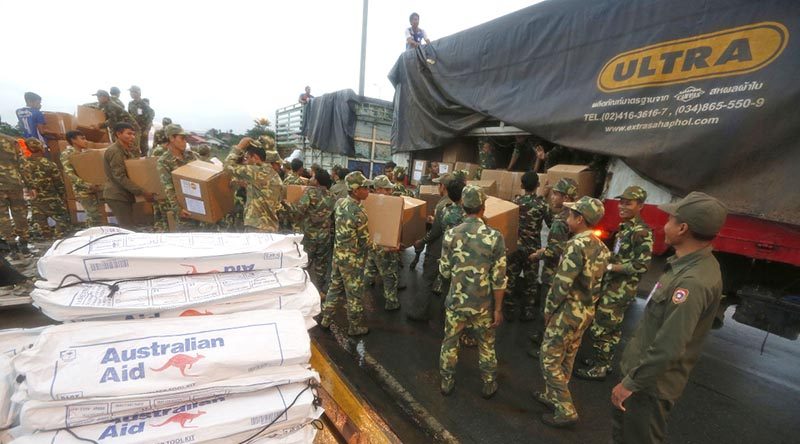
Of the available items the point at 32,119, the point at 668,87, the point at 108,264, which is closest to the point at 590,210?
the point at 668,87

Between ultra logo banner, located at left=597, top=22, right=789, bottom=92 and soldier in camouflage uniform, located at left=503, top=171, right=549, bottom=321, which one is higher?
ultra logo banner, located at left=597, top=22, right=789, bottom=92

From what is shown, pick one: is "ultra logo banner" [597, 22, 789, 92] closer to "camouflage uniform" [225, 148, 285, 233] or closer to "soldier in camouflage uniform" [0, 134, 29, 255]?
"camouflage uniform" [225, 148, 285, 233]

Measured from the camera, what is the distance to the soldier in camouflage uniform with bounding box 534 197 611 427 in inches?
84.6

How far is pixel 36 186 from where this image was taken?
17.0 feet

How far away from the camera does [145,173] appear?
3.95 m

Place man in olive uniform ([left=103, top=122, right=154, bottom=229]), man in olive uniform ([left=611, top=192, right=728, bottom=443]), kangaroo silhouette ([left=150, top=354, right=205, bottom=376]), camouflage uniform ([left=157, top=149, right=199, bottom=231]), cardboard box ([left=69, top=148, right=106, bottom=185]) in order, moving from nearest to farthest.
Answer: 1. kangaroo silhouette ([left=150, top=354, right=205, bottom=376])
2. man in olive uniform ([left=611, top=192, right=728, bottom=443])
3. camouflage uniform ([left=157, top=149, right=199, bottom=231])
4. man in olive uniform ([left=103, top=122, right=154, bottom=229])
5. cardboard box ([left=69, top=148, right=106, bottom=185])

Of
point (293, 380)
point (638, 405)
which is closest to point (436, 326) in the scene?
point (638, 405)

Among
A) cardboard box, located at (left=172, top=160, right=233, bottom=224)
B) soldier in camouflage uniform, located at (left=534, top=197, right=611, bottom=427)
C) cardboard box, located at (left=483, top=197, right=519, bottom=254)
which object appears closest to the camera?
soldier in camouflage uniform, located at (left=534, top=197, right=611, bottom=427)

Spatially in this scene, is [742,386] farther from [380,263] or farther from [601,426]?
→ [380,263]

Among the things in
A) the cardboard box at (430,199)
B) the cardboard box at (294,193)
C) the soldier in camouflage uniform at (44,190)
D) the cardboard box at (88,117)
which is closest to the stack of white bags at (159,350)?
the cardboard box at (294,193)

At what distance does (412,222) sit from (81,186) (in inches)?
187

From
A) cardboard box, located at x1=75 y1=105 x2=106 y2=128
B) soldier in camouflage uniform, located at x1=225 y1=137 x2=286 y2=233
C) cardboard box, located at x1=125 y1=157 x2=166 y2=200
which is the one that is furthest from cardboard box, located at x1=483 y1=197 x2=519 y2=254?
cardboard box, located at x1=75 y1=105 x2=106 y2=128

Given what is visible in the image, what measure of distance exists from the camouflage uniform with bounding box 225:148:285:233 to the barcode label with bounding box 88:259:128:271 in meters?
2.33

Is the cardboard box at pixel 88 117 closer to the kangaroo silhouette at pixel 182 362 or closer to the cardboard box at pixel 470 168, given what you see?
the cardboard box at pixel 470 168
